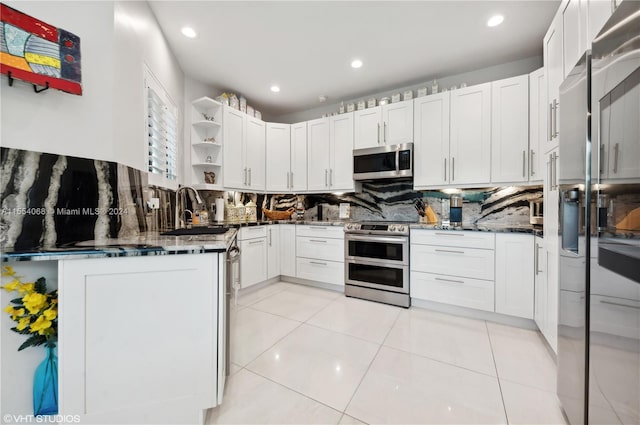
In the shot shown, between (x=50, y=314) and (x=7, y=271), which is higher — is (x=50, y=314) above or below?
below

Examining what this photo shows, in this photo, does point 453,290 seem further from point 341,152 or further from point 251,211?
point 251,211

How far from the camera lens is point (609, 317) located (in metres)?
0.80

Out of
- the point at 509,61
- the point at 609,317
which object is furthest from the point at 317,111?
the point at 609,317

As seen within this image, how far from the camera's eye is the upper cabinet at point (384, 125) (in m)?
2.86

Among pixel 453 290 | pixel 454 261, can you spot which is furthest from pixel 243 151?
pixel 453 290

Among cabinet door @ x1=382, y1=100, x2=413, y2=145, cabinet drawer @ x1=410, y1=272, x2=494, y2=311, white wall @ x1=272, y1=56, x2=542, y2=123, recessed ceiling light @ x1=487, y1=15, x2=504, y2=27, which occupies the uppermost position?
recessed ceiling light @ x1=487, y1=15, x2=504, y2=27

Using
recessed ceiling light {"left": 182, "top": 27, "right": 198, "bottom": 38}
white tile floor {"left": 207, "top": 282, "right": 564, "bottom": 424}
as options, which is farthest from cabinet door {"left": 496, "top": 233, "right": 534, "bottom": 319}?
recessed ceiling light {"left": 182, "top": 27, "right": 198, "bottom": 38}

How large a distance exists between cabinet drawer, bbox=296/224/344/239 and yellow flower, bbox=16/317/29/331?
8.18 ft

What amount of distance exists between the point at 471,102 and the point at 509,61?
662 mm

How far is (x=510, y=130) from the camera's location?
7.76 feet

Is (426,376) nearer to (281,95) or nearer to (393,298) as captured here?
(393,298)

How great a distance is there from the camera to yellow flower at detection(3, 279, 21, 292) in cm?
99

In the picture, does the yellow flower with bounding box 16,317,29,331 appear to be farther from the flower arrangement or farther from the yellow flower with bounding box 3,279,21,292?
the yellow flower with bounding box 3,279,21,292

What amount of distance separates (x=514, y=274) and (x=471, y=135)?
145 centimetres
